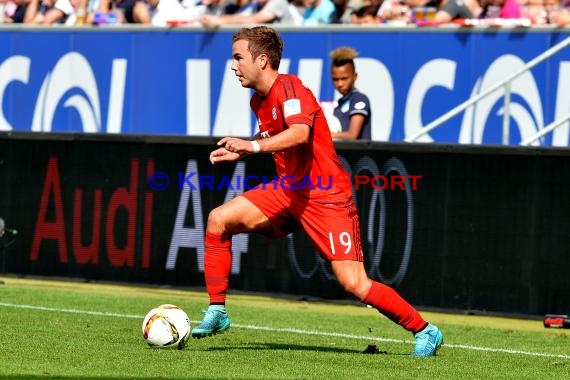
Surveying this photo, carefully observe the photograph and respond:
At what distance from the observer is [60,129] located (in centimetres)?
2028

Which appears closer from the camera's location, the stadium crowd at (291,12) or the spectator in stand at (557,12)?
the spectator in stand at (557,12)

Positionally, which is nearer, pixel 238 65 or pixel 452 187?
pixel 238 65

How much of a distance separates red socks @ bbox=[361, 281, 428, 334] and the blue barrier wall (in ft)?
22.6

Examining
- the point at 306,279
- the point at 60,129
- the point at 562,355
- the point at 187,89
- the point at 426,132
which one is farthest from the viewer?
the point at 60,129

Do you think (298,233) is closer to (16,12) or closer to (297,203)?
(297,203)

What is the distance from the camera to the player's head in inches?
555

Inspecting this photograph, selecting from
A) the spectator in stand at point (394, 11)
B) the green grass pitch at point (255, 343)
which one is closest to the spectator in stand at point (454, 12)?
the spectator in stand at point (394, 11)

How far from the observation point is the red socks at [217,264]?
985 cm

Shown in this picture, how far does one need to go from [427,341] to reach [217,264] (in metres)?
1.59

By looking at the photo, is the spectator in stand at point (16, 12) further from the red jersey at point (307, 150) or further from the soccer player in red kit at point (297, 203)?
the red jersey at point (307, 150)

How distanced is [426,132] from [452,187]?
244 cm

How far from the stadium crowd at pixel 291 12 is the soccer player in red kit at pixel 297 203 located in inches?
293

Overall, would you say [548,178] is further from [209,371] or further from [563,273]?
[209,371]

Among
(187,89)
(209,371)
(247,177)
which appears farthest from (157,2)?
(209,371)
